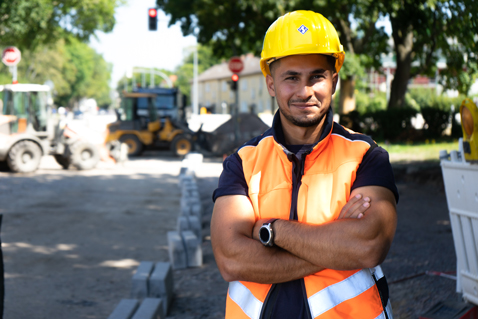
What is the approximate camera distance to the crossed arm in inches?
84.6

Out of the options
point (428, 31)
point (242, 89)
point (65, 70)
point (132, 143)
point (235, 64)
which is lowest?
point (132, 143)

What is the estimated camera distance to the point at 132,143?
875 inches

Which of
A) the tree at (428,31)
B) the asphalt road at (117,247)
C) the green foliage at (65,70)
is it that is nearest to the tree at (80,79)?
the green foliage at (65,70)

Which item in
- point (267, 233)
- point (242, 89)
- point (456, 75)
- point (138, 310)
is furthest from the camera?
point (242, 89)

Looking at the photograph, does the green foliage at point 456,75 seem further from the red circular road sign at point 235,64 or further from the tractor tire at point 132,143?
the tractor tire at point 132,143

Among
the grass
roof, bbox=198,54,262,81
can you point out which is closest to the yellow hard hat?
the grass

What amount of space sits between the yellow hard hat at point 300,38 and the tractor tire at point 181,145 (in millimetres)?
19614

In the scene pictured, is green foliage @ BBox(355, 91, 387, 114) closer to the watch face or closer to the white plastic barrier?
the white plastic barrier

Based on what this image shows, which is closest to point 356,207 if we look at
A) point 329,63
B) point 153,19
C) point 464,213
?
point 329,63

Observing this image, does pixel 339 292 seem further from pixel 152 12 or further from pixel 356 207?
pixel 152 12

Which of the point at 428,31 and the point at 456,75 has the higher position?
the point at 428,31

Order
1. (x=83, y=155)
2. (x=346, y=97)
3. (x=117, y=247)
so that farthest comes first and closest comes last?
(x=346, y=97)
(x=83, y=155)
(x=117, y=247)

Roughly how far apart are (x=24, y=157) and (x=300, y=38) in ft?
51.8

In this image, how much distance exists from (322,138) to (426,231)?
19.4 feet
